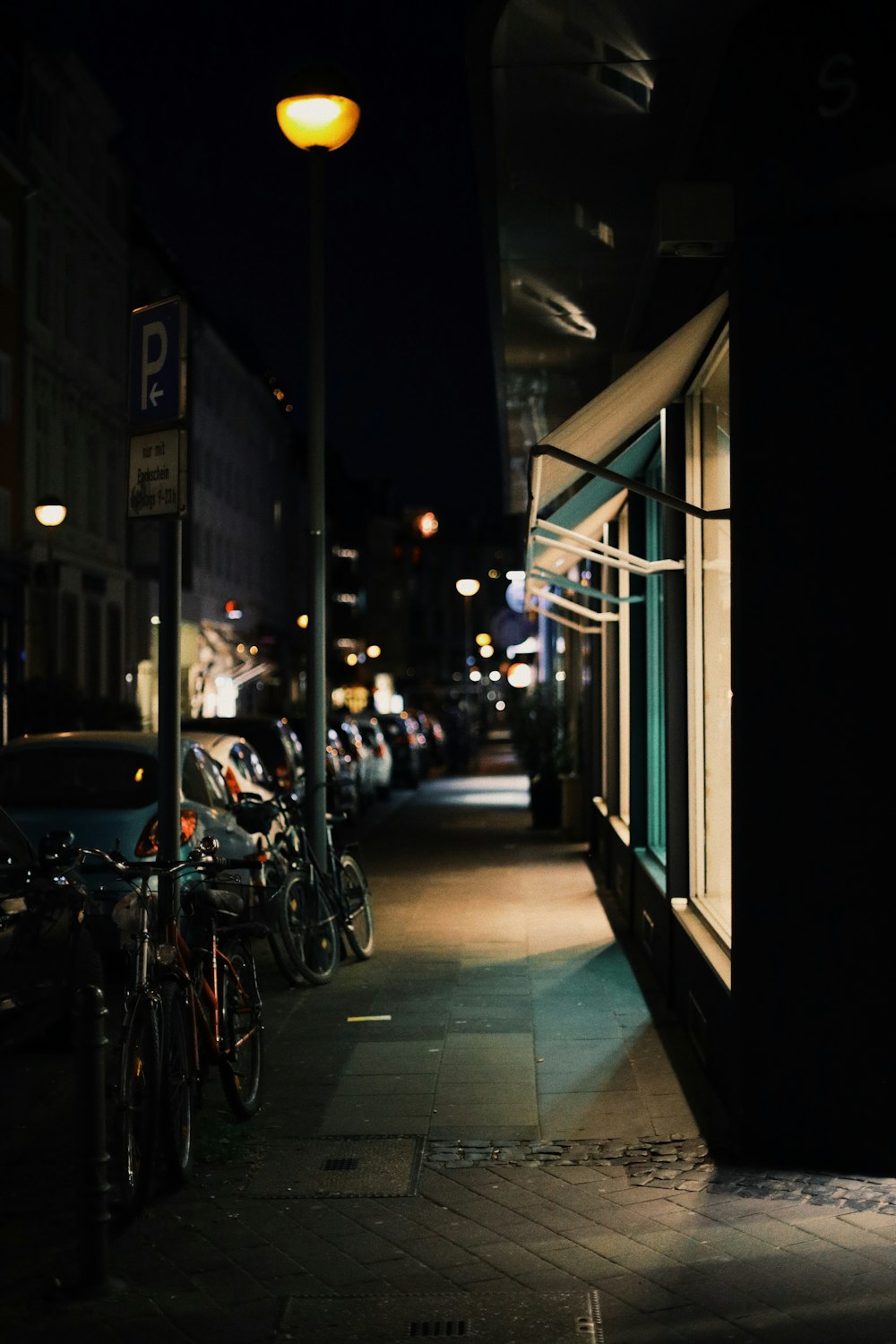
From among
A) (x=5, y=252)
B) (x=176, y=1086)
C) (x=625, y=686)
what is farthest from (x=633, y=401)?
(x=5, y=252)

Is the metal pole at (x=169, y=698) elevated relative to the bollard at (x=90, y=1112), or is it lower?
elevated

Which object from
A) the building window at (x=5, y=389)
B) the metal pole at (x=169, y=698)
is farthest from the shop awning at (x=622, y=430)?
the building window at (x=5, y=389)

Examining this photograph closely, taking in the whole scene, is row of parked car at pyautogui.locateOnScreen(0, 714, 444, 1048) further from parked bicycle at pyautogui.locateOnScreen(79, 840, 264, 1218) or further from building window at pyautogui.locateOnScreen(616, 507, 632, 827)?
building window at pyautogui.locateOnScreen(616, 507, 632, 827)

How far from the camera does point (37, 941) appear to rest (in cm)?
709

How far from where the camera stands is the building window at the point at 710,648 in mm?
8859

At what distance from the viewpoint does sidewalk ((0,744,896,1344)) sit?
197 inches

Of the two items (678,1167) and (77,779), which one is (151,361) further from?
(77,779)

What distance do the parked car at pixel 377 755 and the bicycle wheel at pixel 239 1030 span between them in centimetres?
2374

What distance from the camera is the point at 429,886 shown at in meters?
16.9

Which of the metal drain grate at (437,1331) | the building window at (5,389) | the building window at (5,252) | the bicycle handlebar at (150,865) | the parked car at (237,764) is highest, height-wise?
the building window at (5,252)

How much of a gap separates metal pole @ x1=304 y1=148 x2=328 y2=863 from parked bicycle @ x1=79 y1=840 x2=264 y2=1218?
4090 millimetres

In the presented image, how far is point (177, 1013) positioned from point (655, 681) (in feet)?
22.6

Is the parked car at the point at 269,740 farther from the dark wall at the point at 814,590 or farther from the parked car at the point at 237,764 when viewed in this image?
the dark wall at the point at 814,590

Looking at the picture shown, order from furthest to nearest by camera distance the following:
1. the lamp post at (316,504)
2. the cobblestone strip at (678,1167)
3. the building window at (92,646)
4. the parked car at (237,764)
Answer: the building window at (92,646) → the parked car at (237,764) → the lamp post at (316,504) → the cobblestone strip at (678,1167)
